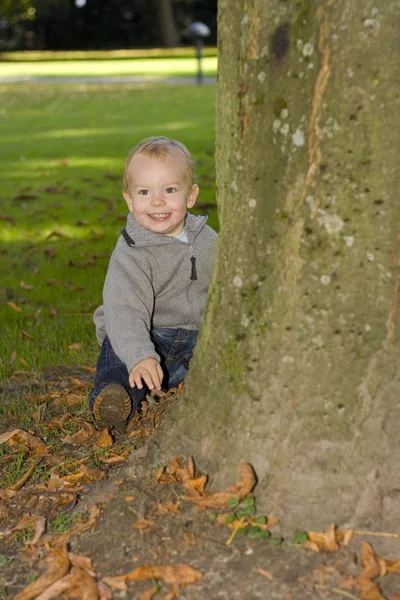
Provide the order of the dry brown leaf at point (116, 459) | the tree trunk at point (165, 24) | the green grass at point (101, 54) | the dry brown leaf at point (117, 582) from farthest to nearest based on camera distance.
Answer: the tree trunk at point (165, 24) → the green grass at point (101, 54) → the dry brown leaf at point (116, 459) → the dry brown leaf at point (117, 582)

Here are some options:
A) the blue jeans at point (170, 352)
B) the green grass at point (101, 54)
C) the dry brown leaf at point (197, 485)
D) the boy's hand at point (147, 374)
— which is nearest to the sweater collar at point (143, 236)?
the blue jeans at point (170, 352)

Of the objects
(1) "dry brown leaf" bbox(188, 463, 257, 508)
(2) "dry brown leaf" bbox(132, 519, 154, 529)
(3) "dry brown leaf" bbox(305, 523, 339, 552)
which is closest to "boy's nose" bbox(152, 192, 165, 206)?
(1) "dry brown leaf" bbox(188, 463, 257, 508)

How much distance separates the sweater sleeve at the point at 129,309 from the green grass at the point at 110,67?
29443 millimetres

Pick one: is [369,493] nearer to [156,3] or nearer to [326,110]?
[326,110]

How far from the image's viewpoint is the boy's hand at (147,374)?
136 inches

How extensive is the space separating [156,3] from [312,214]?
52.5m

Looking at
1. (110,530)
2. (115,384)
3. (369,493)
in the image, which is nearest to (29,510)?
(110,530)

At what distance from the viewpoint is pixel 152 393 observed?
374 centimetres

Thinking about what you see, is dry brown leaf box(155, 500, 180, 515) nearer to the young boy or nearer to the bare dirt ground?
the bare dirt ground

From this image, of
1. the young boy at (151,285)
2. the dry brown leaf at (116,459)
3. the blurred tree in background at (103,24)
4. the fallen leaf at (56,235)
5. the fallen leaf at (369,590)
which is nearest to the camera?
the fallen leaf at (369,590)

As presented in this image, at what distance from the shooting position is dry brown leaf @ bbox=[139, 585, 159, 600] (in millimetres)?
2412

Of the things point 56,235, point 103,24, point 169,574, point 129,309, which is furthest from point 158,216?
point 103,24

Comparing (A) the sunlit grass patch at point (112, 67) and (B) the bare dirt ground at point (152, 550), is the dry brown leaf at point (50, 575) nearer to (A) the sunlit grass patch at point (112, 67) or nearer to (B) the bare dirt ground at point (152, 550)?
(B) the bare dirt ground at point (152, 550)

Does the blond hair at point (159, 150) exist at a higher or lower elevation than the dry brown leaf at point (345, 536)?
higher
